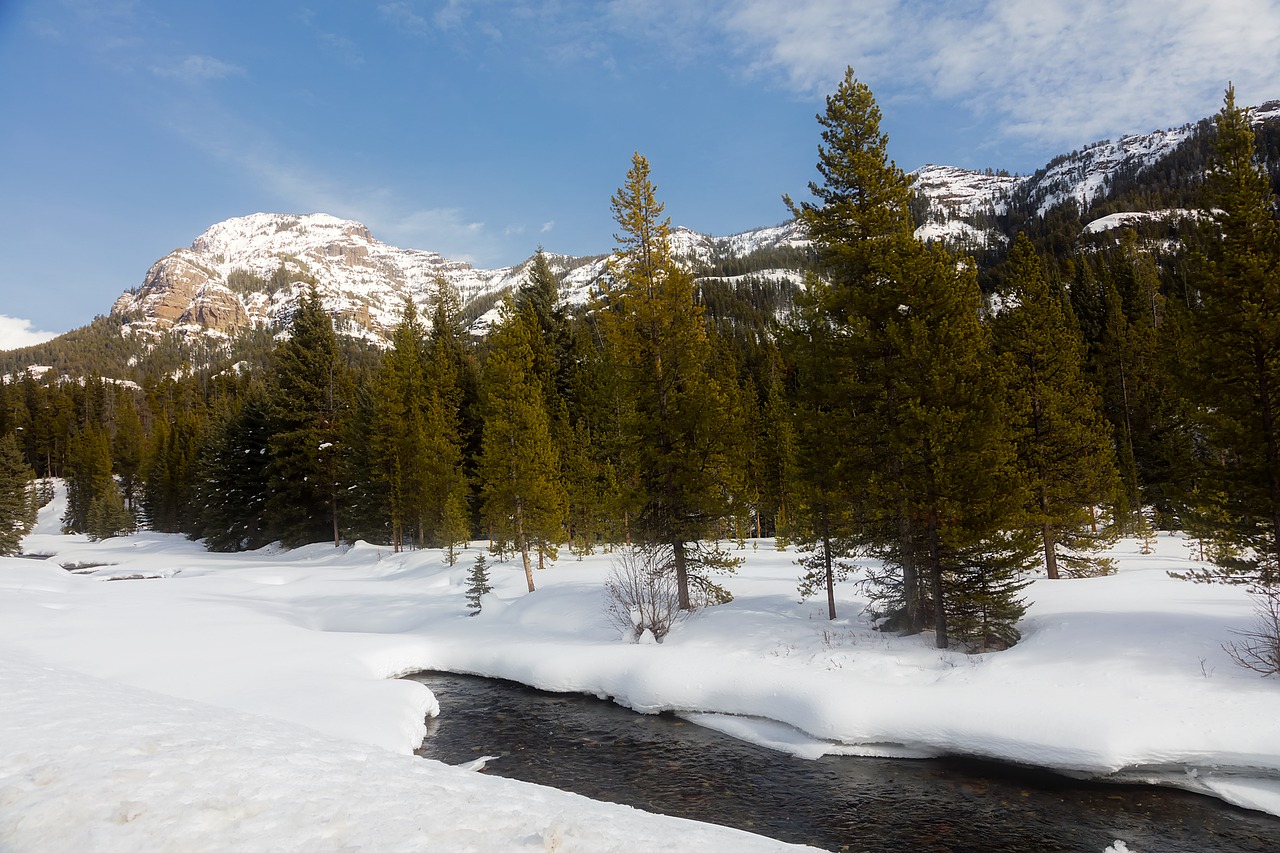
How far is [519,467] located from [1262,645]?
2486 centimetres

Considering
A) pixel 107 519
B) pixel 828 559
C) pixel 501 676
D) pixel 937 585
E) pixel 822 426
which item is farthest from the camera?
pixel 107 519

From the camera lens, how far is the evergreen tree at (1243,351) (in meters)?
12.7

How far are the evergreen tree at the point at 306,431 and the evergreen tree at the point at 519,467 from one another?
22994mm

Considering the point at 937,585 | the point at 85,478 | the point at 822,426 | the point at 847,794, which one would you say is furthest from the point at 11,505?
the point at 937,585

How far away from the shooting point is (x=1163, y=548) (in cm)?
3139

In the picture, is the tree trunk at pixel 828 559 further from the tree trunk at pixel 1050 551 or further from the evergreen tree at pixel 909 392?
the tree trunk at pixel 1050 551

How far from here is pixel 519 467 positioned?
29156 millimetres

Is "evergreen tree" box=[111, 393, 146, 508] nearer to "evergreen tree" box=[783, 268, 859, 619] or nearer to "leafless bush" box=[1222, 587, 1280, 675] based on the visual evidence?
"evergreen tree" box=[783, 268, 859, 619]

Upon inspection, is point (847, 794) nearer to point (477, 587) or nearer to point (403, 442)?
point (477, 587)

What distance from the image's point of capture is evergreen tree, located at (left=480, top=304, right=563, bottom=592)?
94.9 ft

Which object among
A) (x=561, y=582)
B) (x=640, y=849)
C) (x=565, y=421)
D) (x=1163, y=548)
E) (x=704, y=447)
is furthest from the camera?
(x=565, y=421)

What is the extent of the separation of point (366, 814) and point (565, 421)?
35.1m

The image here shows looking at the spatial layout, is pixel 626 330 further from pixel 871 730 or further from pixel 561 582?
pixel 871 730

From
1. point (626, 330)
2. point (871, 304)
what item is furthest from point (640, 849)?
point (626, 330)
